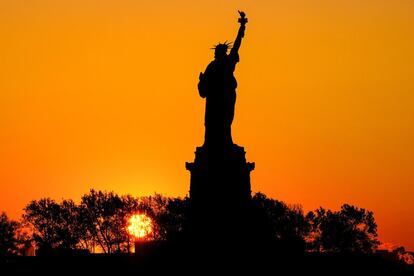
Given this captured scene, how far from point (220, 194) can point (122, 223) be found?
4591 cm

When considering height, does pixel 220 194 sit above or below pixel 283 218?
below

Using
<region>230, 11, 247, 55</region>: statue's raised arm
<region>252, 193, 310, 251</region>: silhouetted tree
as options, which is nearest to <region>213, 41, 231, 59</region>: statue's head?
<region>230, 11, 247, 55</region>: statue's raised arm

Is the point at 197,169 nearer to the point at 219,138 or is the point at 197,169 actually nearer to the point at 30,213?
the point at 219,138

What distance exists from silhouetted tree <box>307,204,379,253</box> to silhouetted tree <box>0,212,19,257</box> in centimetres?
2372

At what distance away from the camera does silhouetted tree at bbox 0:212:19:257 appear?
8156cm

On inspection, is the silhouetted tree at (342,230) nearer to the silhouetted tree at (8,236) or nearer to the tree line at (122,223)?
the tree line at (122,223)

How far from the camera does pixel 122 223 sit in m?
83.6

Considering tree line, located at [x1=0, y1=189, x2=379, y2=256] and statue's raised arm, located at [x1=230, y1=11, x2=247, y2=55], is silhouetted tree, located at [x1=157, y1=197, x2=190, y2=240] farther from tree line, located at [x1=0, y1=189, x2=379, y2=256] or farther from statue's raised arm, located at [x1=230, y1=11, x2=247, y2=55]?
statue's raised arm, located at [x1=230, y1=11, x2=247, y2=55]

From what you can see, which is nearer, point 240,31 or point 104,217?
point 240,31

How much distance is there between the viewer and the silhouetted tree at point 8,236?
81562 mm

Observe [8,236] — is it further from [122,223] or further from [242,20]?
[242,20]

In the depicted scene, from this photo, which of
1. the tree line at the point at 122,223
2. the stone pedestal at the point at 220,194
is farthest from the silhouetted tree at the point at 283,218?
the stone pedestal at the point at 220,194

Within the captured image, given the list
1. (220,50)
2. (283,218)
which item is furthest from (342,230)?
(220,50)

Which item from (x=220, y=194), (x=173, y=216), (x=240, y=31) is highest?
(x=173, y=216)
